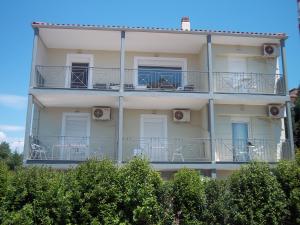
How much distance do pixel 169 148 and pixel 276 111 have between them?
5.14 m

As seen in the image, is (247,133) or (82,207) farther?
(247,133)

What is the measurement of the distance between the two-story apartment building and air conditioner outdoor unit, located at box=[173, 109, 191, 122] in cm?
5

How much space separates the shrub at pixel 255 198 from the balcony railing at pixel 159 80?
23.4ft

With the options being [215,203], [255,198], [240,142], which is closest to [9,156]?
[240,142]

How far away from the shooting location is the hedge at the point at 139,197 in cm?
943

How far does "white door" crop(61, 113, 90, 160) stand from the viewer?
52.9 ft

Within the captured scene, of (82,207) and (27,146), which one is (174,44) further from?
(82,207)

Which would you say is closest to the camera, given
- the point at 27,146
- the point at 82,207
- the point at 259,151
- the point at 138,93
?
the point at 82,207

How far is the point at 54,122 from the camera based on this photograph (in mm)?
17031

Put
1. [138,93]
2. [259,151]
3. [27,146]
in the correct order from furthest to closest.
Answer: [259,151], [138,93], [27,146]

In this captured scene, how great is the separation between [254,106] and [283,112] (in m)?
1.29

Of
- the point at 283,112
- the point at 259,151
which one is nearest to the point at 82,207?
the point at 259,151

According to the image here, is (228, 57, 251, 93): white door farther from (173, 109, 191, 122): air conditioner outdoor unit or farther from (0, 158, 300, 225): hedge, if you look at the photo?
(0, 158, 300, 225): hedge

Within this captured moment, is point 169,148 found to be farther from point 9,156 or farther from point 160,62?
point 9,156
